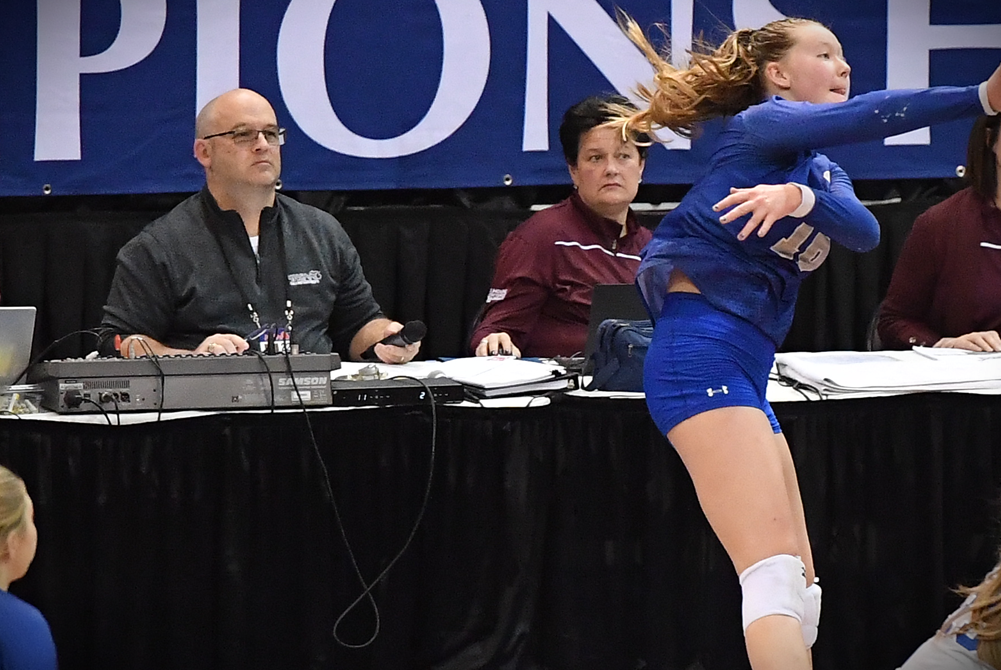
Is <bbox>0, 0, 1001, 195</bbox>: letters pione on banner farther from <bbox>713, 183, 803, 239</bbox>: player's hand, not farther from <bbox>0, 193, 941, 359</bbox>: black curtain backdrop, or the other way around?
<bbox>713, 183, 803, 239</bbox>: player's hand

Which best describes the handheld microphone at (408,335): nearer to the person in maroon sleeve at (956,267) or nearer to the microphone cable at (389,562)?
the microphone cable at (389,562)

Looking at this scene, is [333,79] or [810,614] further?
[333,79]

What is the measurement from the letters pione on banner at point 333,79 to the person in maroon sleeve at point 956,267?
599mm

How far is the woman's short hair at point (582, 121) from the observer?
332 centimetres

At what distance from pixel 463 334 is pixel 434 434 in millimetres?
1507

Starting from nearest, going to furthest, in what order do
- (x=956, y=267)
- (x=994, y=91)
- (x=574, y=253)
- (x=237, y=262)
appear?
(x=994, y=91)
(x=237, y=262)
(x=956, y=267)
(x=574, y=253)

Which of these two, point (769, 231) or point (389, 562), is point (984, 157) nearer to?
point (769, 231)

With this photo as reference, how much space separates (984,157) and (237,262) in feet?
6.28

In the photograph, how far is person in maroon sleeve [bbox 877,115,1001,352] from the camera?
311 cm

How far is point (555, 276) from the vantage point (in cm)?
329

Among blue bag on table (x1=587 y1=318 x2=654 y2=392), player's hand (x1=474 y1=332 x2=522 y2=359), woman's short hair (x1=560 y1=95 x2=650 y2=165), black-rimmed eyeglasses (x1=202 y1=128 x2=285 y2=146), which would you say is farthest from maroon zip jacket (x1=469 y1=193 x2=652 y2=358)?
blue bag on table (x1=587 y1=318 x2=654 y2=392)

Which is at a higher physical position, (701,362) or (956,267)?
(956,267)

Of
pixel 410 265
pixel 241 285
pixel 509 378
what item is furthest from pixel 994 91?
pixel 410 265

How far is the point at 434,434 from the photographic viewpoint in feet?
7.36
